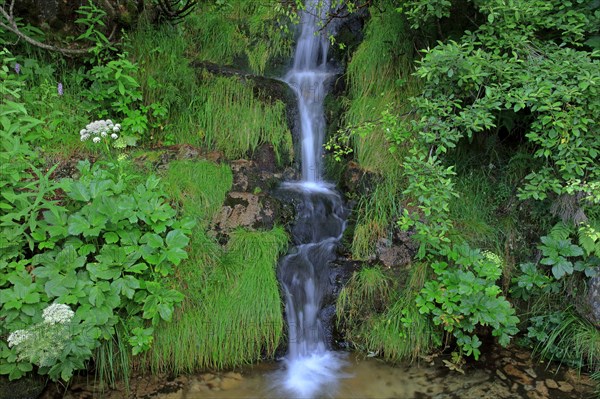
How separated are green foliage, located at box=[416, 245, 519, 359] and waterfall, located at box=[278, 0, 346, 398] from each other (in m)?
0.93

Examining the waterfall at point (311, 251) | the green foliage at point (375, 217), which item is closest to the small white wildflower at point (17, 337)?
the waterfall at point (311, 251)

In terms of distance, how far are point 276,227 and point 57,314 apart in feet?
6.43

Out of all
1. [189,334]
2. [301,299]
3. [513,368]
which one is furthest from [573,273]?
[189,334]

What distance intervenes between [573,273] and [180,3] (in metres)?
4.96

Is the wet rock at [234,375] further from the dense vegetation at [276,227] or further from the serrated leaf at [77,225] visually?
the serrated leaf at [77,225]

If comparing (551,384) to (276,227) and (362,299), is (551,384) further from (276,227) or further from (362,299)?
(276,227)

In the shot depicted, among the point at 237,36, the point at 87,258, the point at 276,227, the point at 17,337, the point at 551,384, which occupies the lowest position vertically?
the point at 551,384

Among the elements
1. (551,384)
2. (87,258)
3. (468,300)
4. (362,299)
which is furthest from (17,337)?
(551,384)

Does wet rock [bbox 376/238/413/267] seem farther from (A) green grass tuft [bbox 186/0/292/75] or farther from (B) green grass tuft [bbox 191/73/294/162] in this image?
(A) green grass tuft [bbox 186/0/292/75]

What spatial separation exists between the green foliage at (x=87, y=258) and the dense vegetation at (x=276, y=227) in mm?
15

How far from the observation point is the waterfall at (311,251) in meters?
3.56

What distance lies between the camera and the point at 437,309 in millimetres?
3525

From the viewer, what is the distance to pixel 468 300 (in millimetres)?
3451

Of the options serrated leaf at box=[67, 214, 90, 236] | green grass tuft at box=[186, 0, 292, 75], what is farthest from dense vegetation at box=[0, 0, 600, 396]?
green grass tuft at box=[186, 0, 292, 75]
